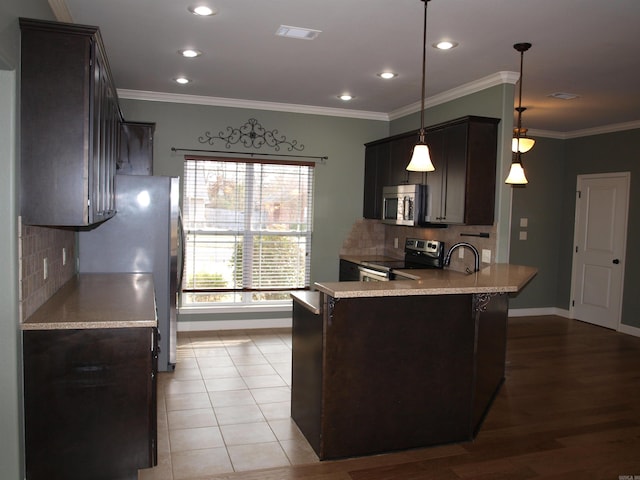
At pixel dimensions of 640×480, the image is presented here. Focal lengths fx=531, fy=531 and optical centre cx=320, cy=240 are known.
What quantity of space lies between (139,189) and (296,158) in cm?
218

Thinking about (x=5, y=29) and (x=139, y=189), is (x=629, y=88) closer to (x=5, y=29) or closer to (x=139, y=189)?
(x=139, y=189)

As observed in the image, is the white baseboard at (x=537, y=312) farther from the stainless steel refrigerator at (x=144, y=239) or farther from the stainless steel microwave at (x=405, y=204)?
the stainless steel refrigerator at (x=144, y=239)

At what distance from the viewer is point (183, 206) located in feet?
19.1

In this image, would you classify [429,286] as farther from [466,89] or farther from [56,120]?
[466,89]

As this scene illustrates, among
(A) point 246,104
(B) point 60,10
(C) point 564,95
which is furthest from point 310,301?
(C) point 564,95

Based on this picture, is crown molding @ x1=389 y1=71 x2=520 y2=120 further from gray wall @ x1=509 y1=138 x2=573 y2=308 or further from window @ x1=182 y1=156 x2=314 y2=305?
gray wall @ x1=509 y1=138 x2=573 y2=308

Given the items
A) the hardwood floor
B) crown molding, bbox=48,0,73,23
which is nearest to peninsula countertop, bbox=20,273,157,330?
the hardwood floor

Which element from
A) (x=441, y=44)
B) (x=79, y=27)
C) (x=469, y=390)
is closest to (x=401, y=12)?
(x=441, y=44)

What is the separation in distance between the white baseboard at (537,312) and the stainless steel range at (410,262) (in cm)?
244

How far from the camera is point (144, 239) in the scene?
4457mm

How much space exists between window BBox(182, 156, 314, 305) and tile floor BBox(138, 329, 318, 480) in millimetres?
773

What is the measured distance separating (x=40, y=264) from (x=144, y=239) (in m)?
1.56

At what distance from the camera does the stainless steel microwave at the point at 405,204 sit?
5.16m

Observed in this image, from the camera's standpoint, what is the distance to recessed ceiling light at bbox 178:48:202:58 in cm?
404
